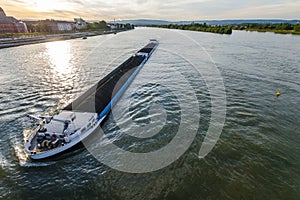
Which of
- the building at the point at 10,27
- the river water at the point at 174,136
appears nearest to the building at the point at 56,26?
the building at the point at 10,27

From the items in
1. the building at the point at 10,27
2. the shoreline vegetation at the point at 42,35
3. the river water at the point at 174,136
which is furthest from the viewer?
the building at the point at 10,27

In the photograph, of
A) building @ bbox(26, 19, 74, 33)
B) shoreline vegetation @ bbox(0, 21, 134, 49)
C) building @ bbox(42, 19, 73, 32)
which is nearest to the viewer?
shoreline vegetation @ bbox(0, 21, 134, 49)

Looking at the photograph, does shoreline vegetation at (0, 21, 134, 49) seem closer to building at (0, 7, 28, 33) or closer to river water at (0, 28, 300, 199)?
building at (0, 7, 28, 33)

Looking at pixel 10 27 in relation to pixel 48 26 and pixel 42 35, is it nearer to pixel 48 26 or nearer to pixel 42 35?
pixel 48 26

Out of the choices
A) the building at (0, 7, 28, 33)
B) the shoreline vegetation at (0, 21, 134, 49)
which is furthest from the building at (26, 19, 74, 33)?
the building at (0, 7, 28, 33)

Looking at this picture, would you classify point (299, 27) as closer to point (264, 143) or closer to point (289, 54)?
point (289, 54)

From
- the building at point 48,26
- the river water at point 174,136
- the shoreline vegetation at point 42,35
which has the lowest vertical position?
the river water at point 174,136

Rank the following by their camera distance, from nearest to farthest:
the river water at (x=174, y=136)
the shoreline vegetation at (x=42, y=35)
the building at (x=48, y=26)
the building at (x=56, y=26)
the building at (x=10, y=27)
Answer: the river water at (x=174, y=136)
the shoreline vegetation at (x=42, y=35)
the building at (x=10, y=27)
the building at (x=48, y=26)
the building at (x=56, y=26)

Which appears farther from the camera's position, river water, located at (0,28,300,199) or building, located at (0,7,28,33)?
building, located at (0,7,28,33)

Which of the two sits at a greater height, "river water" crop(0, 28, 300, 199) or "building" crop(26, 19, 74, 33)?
"building" crop(26, 19, 74, 33)

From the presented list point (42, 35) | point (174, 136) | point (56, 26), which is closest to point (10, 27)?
point (42, 35)

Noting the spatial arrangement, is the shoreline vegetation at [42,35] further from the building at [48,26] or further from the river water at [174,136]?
the river water at [174,136]
